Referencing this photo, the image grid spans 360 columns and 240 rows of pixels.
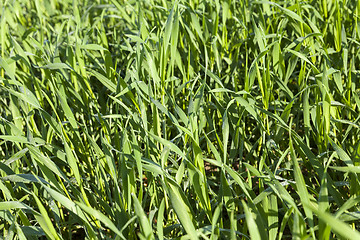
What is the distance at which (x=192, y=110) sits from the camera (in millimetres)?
1213

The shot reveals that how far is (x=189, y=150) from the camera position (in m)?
1.18

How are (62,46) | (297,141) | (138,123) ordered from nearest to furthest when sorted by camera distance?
(297,141) < (138,123) < (62,46)

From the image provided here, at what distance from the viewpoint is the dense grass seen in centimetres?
99

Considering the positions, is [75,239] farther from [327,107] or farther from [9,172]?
[327,107]

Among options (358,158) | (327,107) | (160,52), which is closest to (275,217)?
(358,158)

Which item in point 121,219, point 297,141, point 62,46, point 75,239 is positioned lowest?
point 75,239

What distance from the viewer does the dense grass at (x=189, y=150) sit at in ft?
3.26

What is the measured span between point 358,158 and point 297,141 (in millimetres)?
159

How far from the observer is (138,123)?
49.9 inches


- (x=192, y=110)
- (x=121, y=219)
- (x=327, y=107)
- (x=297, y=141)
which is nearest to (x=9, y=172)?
(x=121, y=219)

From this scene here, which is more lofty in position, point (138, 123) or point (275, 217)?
point (138, 123)

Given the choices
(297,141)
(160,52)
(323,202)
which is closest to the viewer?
(323,202)

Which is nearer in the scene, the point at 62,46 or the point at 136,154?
the point at 136,154

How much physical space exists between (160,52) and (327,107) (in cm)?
54
